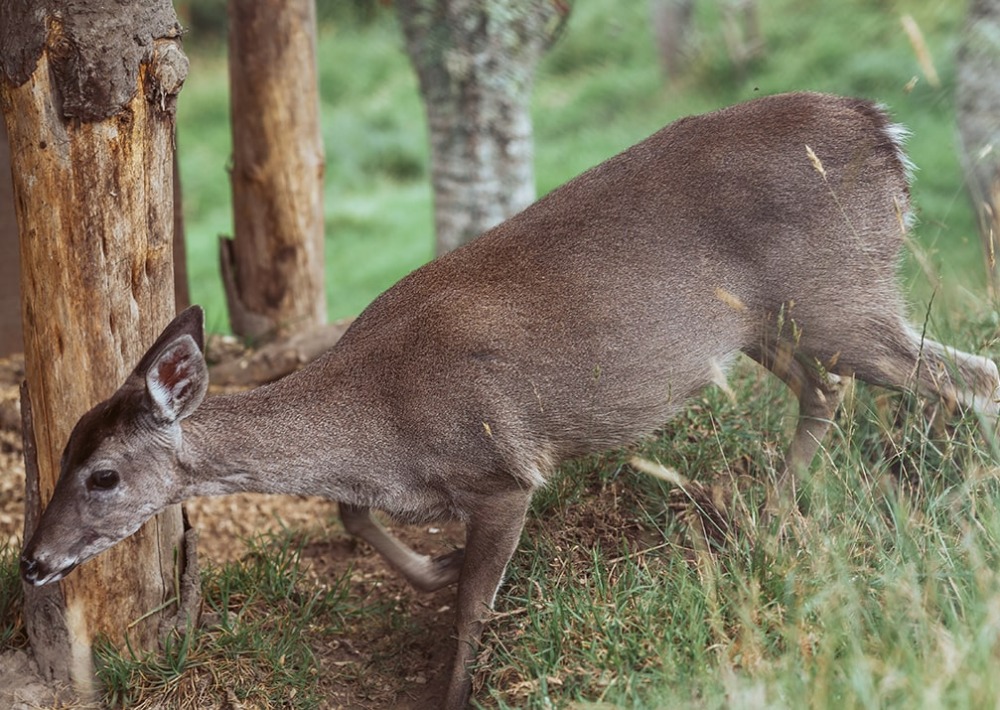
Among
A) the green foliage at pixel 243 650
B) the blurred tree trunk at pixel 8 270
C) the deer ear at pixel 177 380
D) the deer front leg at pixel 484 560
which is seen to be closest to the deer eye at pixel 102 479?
the deer ear at pixel 177 380

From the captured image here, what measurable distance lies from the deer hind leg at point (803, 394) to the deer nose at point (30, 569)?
2752 mm

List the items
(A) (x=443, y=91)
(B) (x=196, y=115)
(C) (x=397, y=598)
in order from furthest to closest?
(B) (x=196, y=115)
(A) (x=443, y=91)
(C) (x=397, y=598)

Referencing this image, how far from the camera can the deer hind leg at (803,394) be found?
5.22 m

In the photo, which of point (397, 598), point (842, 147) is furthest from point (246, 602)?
point (842, 147)

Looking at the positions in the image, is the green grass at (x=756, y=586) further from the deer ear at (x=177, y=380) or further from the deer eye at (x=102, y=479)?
the deer eye at (x=102, y=479)

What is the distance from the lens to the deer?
16.0ft

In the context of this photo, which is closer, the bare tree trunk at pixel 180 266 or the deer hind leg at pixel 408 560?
the deer hind leg at pixel 408 560

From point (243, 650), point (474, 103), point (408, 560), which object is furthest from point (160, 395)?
point (474, 103)

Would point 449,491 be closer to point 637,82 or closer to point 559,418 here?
point 559,418

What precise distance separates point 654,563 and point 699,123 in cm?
175

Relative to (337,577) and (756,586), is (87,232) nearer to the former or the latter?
(337,577)

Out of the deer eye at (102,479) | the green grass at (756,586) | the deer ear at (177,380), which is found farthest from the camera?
the deer eye at (102,479)

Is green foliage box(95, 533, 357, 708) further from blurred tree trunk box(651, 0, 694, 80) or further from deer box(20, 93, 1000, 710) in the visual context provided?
blurred tree trunk box(651, 0, 694, 80)

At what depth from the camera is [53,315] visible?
4.66m
